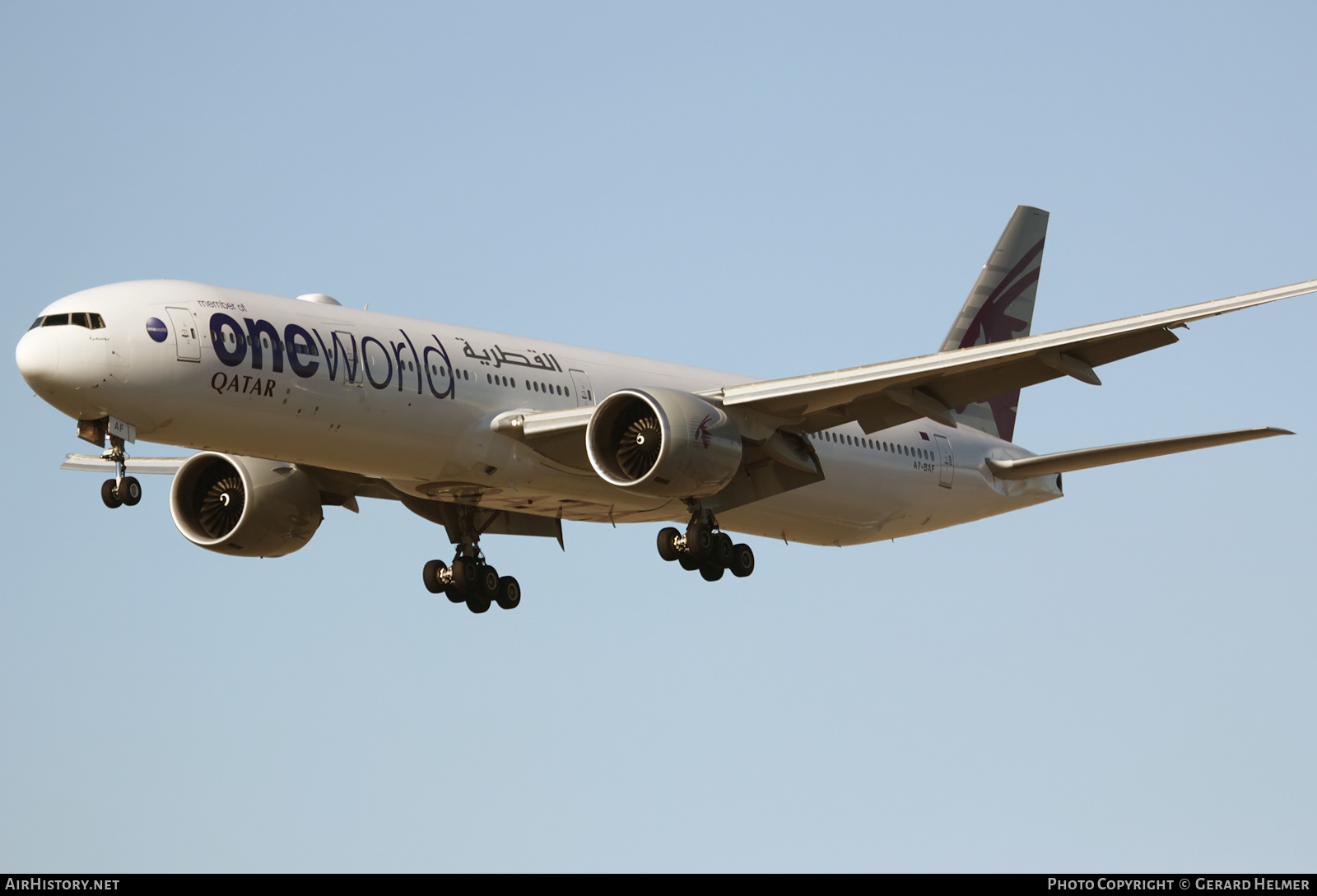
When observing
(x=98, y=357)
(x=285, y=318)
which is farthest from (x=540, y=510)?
(x=98, y=357)

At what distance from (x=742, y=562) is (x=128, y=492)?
12526 millimetres

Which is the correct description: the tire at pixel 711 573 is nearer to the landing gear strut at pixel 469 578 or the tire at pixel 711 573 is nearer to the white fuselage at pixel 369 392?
the white fuselage at pixel 369 392

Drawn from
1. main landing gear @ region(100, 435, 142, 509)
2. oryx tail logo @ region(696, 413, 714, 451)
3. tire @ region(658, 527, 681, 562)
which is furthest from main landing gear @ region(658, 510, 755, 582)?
main landing gear @ region(100, 435, 142, 509)

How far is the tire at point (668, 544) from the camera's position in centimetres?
3572

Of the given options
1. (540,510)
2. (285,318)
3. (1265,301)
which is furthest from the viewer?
(540,510)

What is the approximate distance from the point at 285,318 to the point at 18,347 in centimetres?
431

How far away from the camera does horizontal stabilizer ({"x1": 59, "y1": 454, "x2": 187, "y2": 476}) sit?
38688 mm

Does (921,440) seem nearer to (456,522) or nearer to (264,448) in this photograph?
(456,522)

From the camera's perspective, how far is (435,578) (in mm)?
37969

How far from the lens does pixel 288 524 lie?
120ft

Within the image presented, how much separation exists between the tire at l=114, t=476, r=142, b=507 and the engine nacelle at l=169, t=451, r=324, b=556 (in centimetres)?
723

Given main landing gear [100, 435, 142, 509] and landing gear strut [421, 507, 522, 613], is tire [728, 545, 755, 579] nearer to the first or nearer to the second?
landing gear strut [421, 507, 522, 613]
